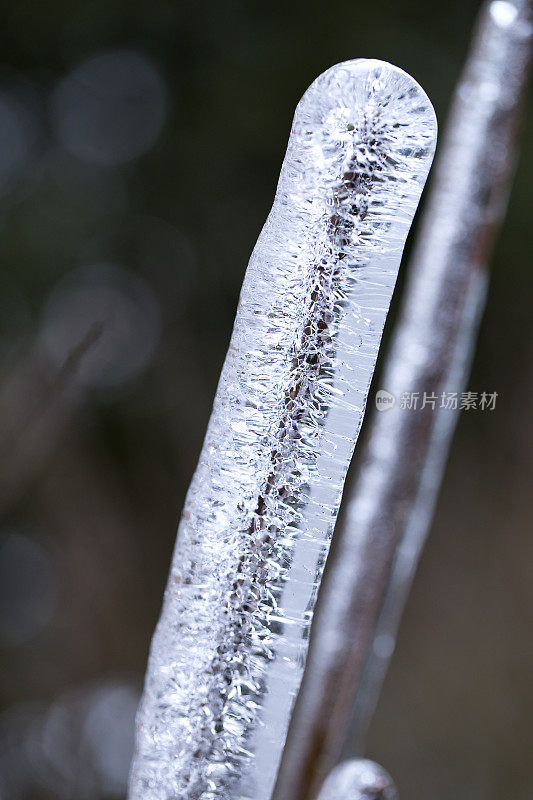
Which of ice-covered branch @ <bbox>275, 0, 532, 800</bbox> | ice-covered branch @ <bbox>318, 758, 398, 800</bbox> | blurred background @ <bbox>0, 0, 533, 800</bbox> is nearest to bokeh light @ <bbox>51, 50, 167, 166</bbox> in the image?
blurred background @ <bbox>0, 0, 533, 800</bbox>

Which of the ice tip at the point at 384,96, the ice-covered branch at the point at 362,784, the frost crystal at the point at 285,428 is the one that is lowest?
the ice-covered branch at the point at 362,784

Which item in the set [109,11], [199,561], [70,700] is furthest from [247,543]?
[109,11]

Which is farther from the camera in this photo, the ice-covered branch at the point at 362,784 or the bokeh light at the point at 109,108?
the bokeh light at the point at 109,108

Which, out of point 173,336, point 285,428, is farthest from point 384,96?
point 173,336

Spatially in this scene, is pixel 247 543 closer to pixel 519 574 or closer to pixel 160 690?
pixel 160 690

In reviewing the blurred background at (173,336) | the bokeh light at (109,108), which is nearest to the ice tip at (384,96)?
the blurred background at (173,336)

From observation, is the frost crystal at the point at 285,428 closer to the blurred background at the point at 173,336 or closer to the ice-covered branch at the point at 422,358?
the ice-covered branch at the point at 422,358

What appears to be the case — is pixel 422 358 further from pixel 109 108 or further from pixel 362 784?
pixel 109 108
